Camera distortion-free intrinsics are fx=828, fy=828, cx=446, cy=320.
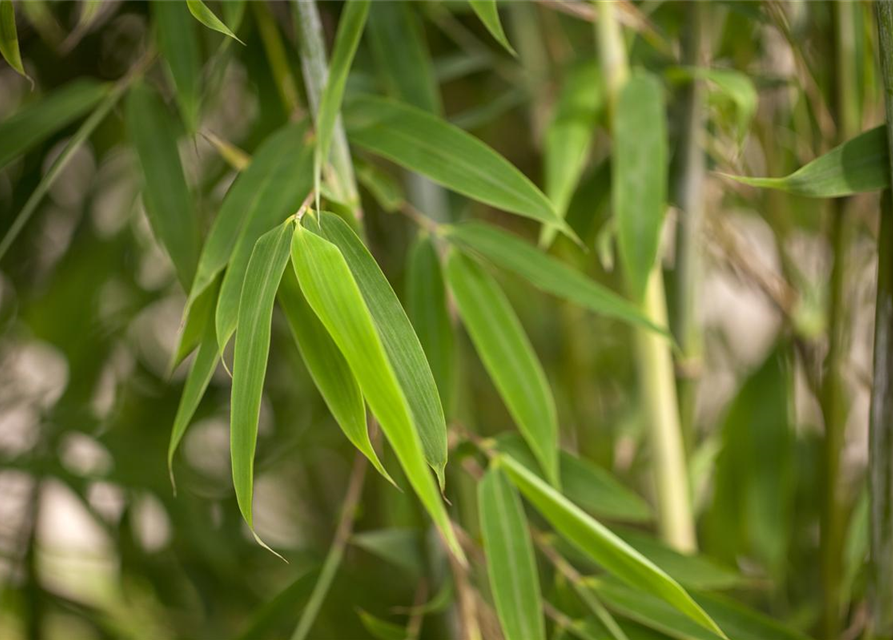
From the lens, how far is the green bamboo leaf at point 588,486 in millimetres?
428

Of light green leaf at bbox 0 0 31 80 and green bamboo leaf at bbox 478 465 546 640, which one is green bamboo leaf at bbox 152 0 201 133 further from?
green bamboo leaf at bbox 478 465 546 640

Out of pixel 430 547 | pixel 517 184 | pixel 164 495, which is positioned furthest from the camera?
pixel 164 495

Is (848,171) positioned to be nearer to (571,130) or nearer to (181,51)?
(571,130)

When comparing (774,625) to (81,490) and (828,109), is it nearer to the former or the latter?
(828,109)

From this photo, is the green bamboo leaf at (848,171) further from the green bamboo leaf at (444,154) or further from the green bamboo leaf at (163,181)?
the green bamboo leaf at (163,181)

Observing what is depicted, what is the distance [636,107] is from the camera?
16.3 inches

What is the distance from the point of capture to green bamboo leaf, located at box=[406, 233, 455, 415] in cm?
40

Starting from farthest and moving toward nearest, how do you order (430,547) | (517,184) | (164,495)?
(164,495), (430,547), (517,184)

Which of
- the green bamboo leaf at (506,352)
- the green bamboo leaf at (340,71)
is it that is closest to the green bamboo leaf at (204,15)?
the green bamboo leaf at (340,71)

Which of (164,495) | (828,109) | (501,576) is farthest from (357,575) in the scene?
(828,109)

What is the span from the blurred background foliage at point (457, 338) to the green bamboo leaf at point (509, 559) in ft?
0.13

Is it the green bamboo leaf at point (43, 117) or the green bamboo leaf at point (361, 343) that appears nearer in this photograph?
the green bamboo leaf at point (361, 343)

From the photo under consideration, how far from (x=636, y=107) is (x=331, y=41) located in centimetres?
20

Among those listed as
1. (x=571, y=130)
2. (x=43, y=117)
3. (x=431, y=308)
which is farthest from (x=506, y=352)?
(x=43, y=117)
